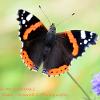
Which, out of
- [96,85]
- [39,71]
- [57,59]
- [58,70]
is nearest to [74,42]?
[57,59]

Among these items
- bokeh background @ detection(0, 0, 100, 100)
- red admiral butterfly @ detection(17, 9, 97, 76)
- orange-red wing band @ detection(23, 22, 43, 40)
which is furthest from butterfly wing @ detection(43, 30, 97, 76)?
bokeh background @ detection(0, 0, 100, 100)

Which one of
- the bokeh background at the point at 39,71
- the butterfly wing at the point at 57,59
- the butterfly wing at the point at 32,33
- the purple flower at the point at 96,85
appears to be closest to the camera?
the purple flower at the point at 96,85

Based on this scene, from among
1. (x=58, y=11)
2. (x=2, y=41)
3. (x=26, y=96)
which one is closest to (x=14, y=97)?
(x=26, y=96)

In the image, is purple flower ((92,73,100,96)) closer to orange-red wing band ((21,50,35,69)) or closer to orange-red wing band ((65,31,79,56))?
orange-red wing band ((65,31,79,56))

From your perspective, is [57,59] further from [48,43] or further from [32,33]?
[32,33]

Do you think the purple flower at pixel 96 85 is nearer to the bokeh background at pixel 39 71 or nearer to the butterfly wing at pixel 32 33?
the butterfly wing at pixel 32 33

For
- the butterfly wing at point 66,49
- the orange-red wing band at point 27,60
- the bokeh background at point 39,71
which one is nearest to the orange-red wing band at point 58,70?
A: the butterfly wing at point 66,49
